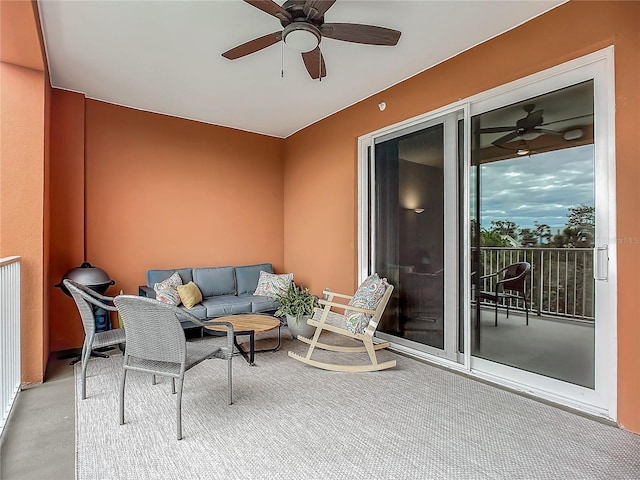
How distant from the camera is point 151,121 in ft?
15.6

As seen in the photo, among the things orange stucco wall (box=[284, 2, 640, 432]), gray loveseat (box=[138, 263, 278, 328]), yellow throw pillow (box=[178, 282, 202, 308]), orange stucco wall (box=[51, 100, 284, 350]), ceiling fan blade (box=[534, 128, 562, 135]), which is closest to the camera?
orange stucco wall (box=[284, 2, 640, 432])

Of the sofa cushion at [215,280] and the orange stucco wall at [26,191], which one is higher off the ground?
the orange stucco wall at [26,191]

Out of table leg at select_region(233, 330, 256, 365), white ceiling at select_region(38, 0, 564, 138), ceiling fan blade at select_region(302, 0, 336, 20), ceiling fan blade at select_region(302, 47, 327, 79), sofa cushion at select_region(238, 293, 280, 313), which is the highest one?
white ceiling at select_region(38, 0, 564, 138)

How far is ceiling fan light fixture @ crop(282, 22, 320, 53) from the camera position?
2258mm

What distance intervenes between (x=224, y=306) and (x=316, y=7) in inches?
131

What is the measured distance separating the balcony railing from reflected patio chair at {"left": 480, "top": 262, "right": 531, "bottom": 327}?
0.13 ft

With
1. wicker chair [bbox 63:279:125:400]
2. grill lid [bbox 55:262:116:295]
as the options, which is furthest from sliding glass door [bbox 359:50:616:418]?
grill lid [bbox 55:262:116:295]

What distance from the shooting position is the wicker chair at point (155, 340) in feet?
7.20

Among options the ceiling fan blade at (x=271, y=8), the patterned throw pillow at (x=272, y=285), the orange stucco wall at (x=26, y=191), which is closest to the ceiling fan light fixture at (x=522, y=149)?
the ceiling fan blade at (x=271, y=8)

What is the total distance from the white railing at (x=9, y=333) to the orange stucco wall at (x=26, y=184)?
15 centimetres

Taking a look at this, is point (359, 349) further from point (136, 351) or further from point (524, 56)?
point (524, 56)

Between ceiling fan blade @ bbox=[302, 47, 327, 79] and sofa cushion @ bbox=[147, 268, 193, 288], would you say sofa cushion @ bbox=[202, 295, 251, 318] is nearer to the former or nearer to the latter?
sofa cushion @ bbox=[147, 268, 193, 288]

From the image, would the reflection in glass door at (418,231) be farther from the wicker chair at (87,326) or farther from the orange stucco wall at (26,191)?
the orange stucco wall at (26,191)

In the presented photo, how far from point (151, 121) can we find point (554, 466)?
521cm
